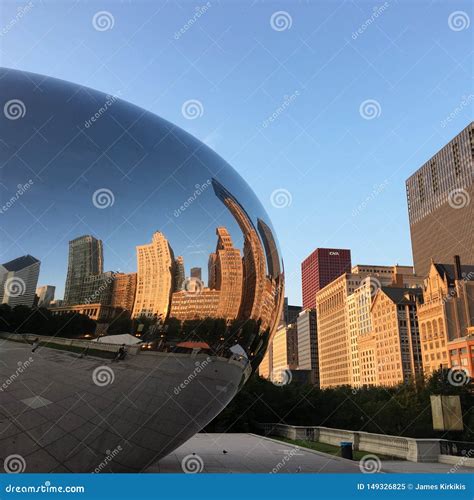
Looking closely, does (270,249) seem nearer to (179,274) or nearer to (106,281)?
(179,274)

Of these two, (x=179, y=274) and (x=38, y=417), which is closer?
(x=38, y=417)

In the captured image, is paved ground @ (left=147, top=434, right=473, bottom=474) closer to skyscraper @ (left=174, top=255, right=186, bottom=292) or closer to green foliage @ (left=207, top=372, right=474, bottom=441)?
skyscraper @ (left=174, top=255, right=186, bottom=292)

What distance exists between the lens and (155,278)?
284 inches

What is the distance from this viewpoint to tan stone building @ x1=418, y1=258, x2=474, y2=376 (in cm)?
11531

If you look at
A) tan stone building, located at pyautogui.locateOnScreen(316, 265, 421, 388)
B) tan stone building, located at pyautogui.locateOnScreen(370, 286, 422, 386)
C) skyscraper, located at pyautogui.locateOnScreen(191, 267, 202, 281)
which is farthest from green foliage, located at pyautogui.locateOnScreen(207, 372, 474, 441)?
tan stone building, located at pyautogui.locateOnScreen(316, 265, 421, 388)

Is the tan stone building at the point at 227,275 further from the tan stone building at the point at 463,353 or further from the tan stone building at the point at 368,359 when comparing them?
the tan stone building at the point at 368,359

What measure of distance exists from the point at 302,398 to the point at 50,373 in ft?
117

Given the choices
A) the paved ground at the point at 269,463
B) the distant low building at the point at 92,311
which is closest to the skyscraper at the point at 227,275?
the distant low building at the point at 92,311

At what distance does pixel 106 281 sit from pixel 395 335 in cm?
13867

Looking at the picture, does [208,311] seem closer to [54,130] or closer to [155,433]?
[155,433]

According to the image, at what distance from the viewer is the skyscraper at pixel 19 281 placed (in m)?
6.56

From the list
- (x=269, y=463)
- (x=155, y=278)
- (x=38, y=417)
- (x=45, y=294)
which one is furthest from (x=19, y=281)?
(x=269, y=463)

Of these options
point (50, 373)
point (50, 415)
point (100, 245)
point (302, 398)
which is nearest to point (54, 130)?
point (100, 245)

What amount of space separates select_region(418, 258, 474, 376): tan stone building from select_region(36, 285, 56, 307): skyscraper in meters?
112
